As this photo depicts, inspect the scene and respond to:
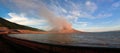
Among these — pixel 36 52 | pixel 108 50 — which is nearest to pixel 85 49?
pixel 108 50

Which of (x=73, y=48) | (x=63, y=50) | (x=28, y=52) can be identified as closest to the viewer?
(x=73, y=48)

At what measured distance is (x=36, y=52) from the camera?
33.9 ft

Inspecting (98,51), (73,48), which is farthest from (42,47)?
(98,51)

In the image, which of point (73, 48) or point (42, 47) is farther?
point (42, 47)

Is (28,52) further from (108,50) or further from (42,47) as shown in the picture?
(108,50)

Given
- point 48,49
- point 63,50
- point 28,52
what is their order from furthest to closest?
point 28,52, point 48,49, point 63,50

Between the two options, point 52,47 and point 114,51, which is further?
point 52,47

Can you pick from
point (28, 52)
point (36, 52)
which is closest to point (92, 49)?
point (36, 52)

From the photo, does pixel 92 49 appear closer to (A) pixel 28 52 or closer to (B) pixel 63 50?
(B) pixel 63 50

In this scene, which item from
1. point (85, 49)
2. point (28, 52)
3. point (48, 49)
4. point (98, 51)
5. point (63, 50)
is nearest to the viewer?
point (98, 51)

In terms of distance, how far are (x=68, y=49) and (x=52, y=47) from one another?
63.3 inches

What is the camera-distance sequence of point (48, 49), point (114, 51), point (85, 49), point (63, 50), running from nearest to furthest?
1. point (114, 51)
2. point (85, 49)
3. point (63, 50)
4. point (48, 49)

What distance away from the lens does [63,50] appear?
28.1 ft

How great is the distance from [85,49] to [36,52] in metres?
4.23
